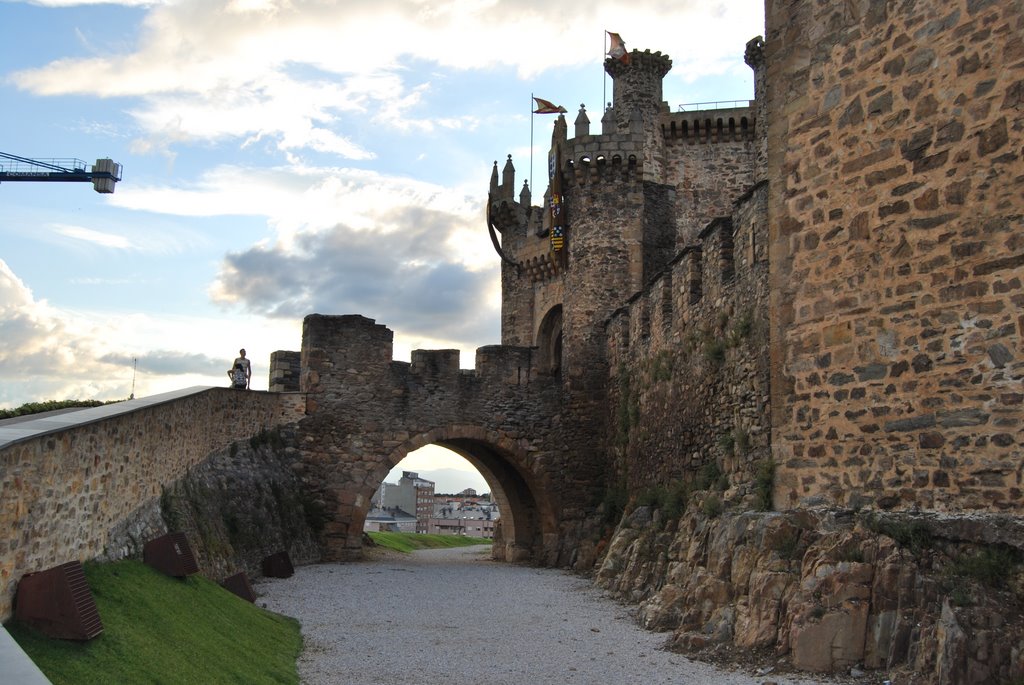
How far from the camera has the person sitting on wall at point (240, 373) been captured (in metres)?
18.4

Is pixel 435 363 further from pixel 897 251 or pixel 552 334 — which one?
pixel 897 251

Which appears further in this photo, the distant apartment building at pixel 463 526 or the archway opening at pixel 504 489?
the distant apartment building at pixel 463 526

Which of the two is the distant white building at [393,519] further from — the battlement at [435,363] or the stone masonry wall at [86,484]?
the stone masonry wall at [86,484]

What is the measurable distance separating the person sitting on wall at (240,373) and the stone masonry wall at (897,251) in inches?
455

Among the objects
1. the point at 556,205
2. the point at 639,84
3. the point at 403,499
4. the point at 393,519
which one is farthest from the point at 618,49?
the point at 403,499

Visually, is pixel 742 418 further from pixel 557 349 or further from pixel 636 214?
pixel 557 349

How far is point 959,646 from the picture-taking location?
266 inches

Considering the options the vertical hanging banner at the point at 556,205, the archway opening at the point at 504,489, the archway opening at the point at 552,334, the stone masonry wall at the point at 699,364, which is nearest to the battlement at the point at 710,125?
the vertical hanging banner at the point at 556,205

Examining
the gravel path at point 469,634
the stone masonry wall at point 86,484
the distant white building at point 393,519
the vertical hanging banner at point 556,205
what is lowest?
the distant white building at point 393,519

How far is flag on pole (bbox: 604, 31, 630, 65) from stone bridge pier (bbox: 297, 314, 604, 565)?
355 inches

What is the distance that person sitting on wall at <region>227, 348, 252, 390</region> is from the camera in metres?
18.4

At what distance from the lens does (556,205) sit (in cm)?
2194

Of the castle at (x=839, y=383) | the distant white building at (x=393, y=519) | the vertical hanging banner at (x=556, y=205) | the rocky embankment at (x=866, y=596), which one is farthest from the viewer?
the distant white building at (x=393, y=519)

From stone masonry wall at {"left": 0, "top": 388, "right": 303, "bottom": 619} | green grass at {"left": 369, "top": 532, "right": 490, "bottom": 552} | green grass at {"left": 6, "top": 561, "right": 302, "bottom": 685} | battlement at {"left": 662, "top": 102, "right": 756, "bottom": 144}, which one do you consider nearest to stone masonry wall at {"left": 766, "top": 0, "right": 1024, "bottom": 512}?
green grass at {"left": 6, "top": 561, "right": 302, "bottom": 685}
